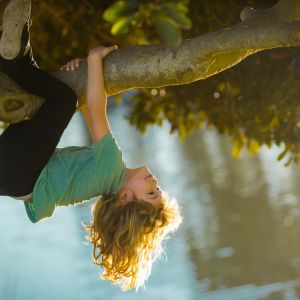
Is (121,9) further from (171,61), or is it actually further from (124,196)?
(124,196)

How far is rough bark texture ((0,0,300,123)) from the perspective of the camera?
455 cm

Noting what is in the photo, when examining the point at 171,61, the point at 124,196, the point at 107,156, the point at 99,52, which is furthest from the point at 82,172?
the point at 171,61

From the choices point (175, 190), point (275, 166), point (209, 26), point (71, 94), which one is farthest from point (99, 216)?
point (275, 166)

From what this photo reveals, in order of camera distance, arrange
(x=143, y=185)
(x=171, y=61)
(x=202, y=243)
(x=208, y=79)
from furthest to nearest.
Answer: (x=202, y=243)
(x=208, y=79)
(x=143, y=185)
(x=171, y=61)

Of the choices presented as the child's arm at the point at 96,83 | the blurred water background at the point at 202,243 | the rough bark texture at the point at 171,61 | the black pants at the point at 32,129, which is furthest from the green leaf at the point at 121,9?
the blurred water background at the point at 202,243

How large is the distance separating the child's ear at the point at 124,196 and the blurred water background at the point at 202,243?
3310 millimetres

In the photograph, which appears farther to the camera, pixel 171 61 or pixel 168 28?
pixel 171 61

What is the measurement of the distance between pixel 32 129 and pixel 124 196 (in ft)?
2.56

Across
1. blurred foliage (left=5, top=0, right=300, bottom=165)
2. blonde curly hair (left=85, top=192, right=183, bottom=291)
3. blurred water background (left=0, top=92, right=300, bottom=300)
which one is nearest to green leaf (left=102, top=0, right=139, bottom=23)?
blonde curly hair (left=85, top=192, right=183, bottom=291)

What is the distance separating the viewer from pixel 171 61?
15.6 ft

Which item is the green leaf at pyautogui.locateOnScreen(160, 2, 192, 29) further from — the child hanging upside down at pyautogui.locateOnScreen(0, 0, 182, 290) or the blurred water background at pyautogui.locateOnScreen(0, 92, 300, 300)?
the blurred water background at pyautogui.locateOnScreen(0, 92, 300, 300)

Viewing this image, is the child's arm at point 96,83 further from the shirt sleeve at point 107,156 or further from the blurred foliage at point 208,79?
the blurred foliage at point 208,79

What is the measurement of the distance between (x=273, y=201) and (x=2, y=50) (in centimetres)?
855

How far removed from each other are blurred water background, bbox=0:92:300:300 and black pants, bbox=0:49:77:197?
3.70m
